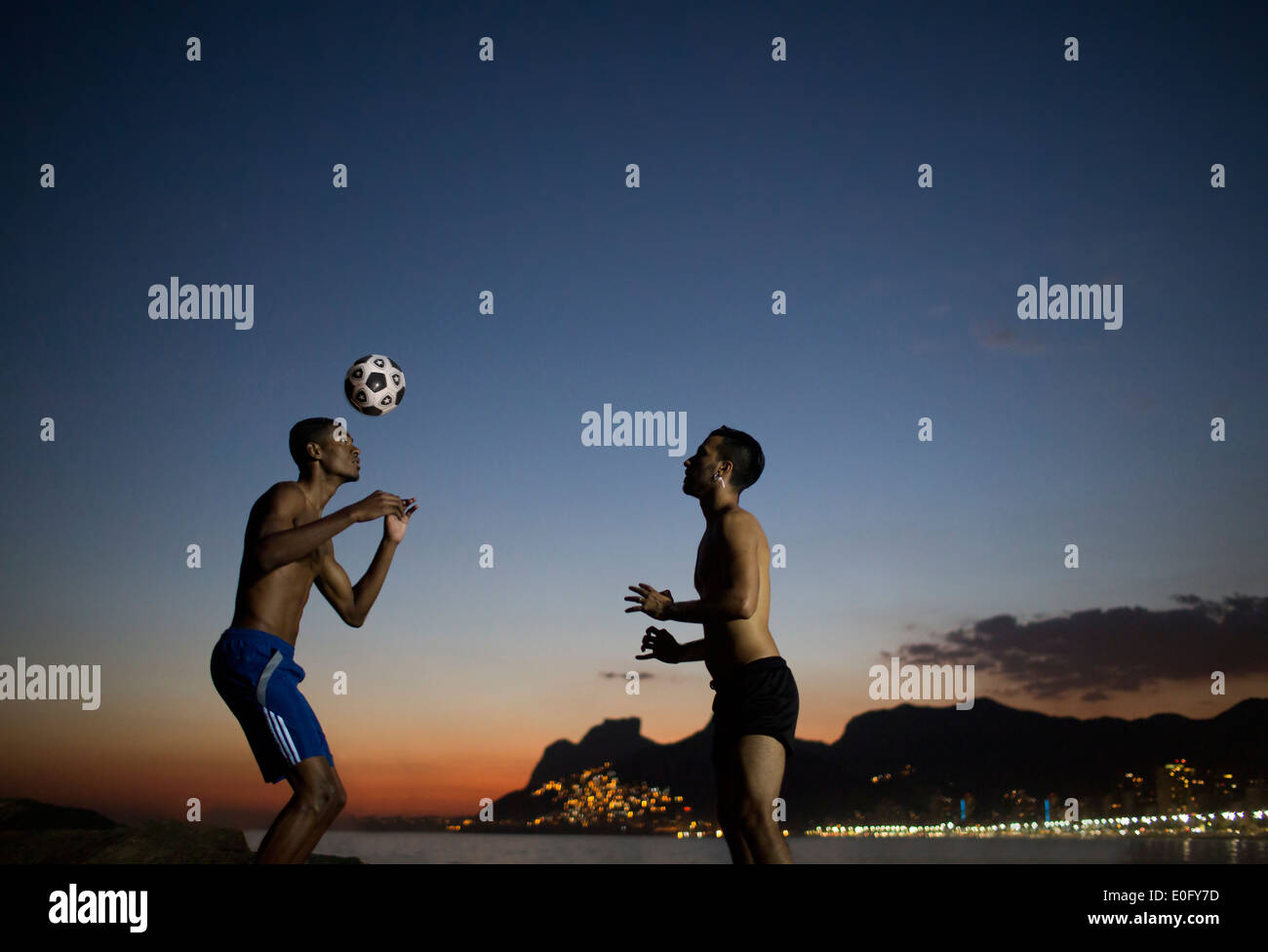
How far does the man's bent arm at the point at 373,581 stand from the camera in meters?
6.01

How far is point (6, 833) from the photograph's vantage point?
44.3 ft

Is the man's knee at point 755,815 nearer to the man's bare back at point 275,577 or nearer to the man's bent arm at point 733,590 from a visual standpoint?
the man's bent arm at point 733,590

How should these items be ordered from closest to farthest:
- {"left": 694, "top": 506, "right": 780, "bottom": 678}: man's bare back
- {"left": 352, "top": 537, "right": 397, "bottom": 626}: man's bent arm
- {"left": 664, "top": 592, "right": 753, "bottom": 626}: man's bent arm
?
{"left": 664, "top": 592, "right": 753, "bottom": 626}: man's bent arm → {"left": 694, "top": 506, "right": 780, "bottom": 678}: man's bare back → {"left": 352, "top": 537, "right": 397, "bottom": 626}: man's bent arm

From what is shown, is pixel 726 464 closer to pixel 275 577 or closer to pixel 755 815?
pixel 755 815

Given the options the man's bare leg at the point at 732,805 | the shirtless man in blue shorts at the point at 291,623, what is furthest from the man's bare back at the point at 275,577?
the man's bare leg at the point at 732,805

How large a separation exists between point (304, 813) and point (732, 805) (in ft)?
6.59

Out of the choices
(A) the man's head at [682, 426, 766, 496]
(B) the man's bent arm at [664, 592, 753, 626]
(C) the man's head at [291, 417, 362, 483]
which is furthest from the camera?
(C) the man's head at [291, 417, 362, 483]

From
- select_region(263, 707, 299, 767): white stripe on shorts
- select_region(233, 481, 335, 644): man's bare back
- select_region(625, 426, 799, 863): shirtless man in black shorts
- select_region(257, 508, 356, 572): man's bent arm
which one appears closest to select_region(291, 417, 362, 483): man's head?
select_region(233, 481, 335, 644): man's bare back

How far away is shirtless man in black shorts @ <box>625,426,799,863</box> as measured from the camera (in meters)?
4.82

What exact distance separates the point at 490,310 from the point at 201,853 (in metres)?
7.86

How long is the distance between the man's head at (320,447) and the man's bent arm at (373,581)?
54 centimetres

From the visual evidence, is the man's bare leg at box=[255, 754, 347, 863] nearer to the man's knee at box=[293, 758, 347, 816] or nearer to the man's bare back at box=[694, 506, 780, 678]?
the man's knee at box=[293, 758, 347, 816]

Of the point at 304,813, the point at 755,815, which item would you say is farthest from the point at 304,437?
the point at 755,815
